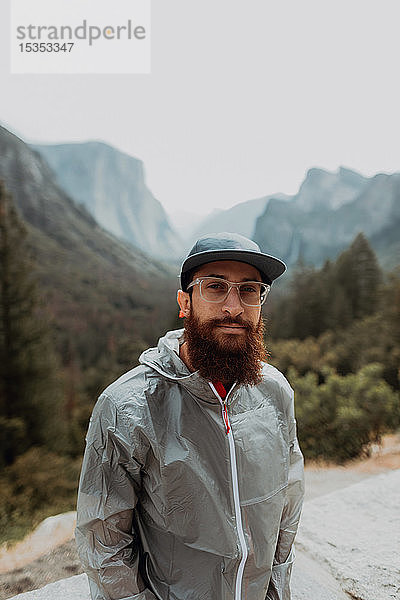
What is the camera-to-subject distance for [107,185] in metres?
32.4

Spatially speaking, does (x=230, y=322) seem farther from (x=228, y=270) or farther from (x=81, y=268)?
(x=81, y=268)

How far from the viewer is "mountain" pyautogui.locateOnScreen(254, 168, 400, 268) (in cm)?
1669

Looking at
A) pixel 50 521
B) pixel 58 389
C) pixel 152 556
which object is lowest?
pixel 58 389

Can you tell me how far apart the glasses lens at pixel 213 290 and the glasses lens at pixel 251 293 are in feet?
0.13

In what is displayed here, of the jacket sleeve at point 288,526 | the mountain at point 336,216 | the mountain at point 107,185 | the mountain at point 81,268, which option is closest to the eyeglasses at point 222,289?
the jacket sleeve at point 288,526

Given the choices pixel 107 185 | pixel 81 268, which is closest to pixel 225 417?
pixel 81 268

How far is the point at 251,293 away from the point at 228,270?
0.25 ft

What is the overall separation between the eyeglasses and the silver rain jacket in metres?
0.15

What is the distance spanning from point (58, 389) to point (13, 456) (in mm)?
1396

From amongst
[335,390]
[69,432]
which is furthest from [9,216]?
[335,390]

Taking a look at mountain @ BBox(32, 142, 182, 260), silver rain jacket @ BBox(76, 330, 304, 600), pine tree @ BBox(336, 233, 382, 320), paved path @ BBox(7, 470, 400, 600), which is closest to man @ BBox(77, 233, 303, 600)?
silver rain jacket @ BBox(76, 330, 304, 600)

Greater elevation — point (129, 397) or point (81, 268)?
point (81, 268)

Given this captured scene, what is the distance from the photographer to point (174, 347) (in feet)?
3.11

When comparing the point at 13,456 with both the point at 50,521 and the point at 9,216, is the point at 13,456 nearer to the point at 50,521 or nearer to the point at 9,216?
the point at 9,216
